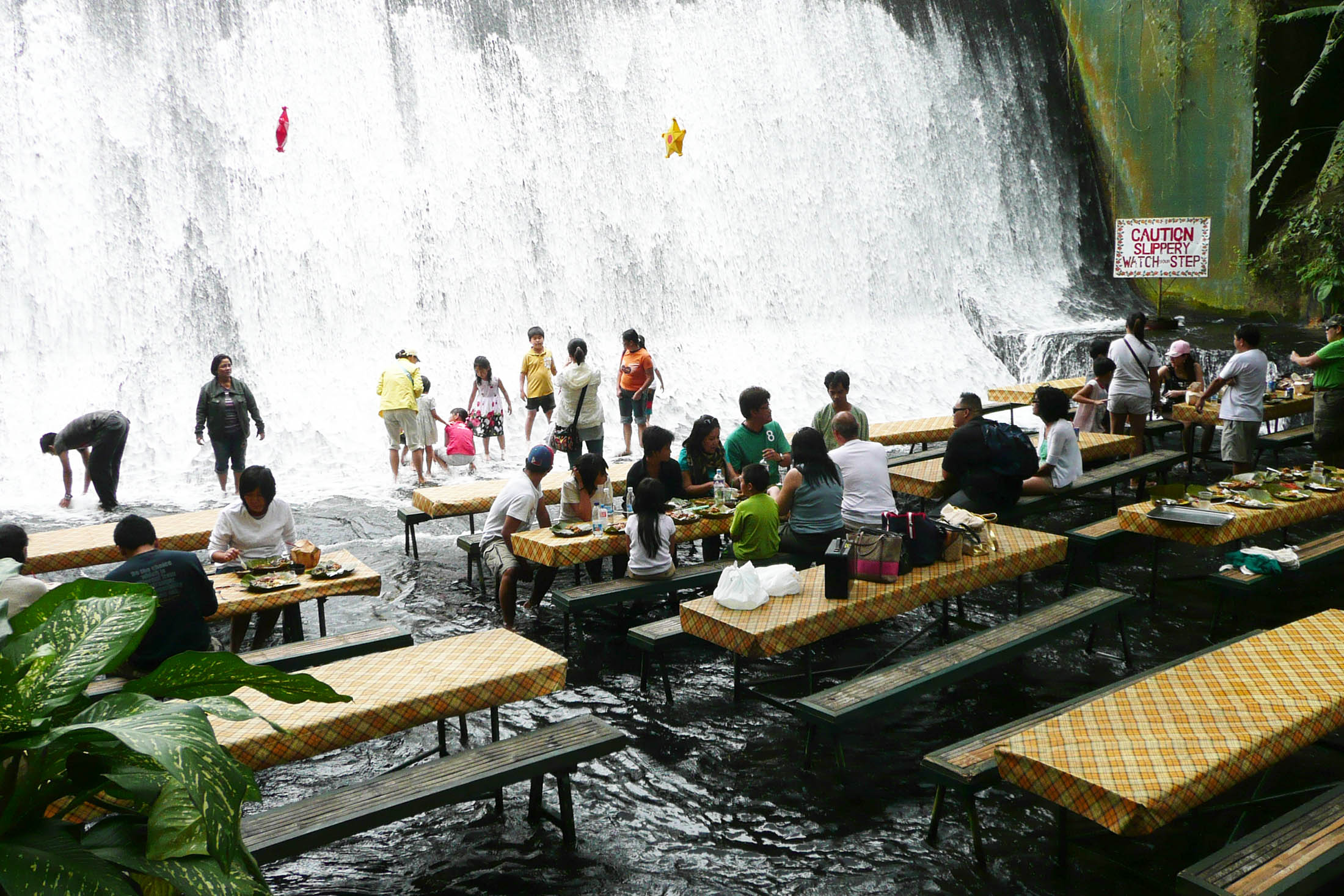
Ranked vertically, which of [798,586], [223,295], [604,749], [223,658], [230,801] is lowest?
[604,749]

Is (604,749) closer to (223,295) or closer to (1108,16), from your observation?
(223,295)

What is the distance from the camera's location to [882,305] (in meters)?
17.6

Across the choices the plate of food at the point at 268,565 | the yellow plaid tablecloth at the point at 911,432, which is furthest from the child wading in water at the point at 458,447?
the plate of food at the point at 268,565

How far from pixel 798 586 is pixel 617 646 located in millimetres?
1460

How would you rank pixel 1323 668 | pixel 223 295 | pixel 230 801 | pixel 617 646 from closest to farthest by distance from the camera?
pixel 230 801, pixel 1323 668, pixel 617 646, pixel 223 295

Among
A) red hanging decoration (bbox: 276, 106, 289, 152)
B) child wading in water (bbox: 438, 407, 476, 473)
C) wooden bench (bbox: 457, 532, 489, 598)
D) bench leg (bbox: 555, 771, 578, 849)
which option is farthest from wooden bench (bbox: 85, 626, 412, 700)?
red hanging decoration (bbox: 276, 106, 289, 152)

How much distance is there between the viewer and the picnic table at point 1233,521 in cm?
564

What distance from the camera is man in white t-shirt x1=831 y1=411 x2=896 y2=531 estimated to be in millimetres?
6117

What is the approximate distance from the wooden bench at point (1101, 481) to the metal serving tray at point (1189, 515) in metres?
1.06

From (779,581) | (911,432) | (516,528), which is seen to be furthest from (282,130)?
(779,581)

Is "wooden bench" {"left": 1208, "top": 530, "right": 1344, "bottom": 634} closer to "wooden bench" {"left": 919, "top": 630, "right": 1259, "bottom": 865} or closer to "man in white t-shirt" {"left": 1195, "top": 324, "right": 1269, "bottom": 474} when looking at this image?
"wooden bench" {"left": 919, "top": 630, "right": 1259, "bottom": 865}

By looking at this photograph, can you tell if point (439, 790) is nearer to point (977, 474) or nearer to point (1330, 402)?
point (977, 474)

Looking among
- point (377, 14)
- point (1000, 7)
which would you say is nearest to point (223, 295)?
point (377, 14)

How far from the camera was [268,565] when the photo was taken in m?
5.30
